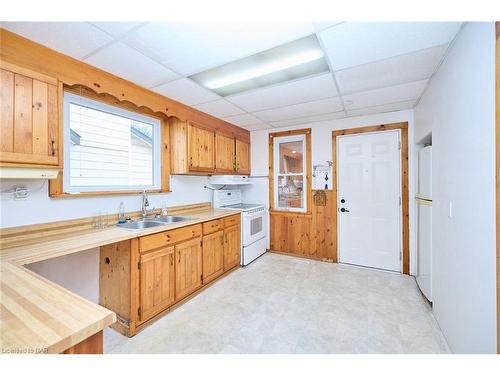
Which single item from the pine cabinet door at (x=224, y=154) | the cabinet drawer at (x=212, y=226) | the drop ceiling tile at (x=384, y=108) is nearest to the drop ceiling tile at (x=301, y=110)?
the drop ceiling tile at (x=384, y=108)

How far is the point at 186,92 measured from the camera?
263 centimetres

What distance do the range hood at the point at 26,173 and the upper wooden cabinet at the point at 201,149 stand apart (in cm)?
147

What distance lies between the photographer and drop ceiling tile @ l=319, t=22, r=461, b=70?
5.14 feet

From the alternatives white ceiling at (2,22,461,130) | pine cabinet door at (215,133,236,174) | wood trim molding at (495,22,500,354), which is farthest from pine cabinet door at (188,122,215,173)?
wood trim molding at (495,22,500,354)

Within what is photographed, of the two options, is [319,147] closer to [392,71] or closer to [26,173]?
[392,71]

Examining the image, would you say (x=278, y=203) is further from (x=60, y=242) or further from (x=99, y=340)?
(x=99, y=340)

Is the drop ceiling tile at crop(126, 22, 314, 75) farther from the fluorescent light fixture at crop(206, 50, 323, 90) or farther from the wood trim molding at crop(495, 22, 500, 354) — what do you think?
the wood trim molding at crop(495, 22, 500, 354)

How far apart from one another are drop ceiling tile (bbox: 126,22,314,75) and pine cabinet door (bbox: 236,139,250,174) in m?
2.23

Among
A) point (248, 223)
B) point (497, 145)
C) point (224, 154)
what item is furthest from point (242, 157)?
point (497, 145)

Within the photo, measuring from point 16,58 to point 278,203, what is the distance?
12.3 feet

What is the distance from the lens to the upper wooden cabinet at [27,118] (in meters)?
1.49

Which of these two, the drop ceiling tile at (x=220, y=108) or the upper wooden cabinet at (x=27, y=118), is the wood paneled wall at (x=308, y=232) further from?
the upper wooden cabinet at (x=27, y=118)

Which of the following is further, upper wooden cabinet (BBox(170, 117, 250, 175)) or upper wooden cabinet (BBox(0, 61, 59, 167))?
upper wooden cabinet (BBox(170, 117, 250, 175))
